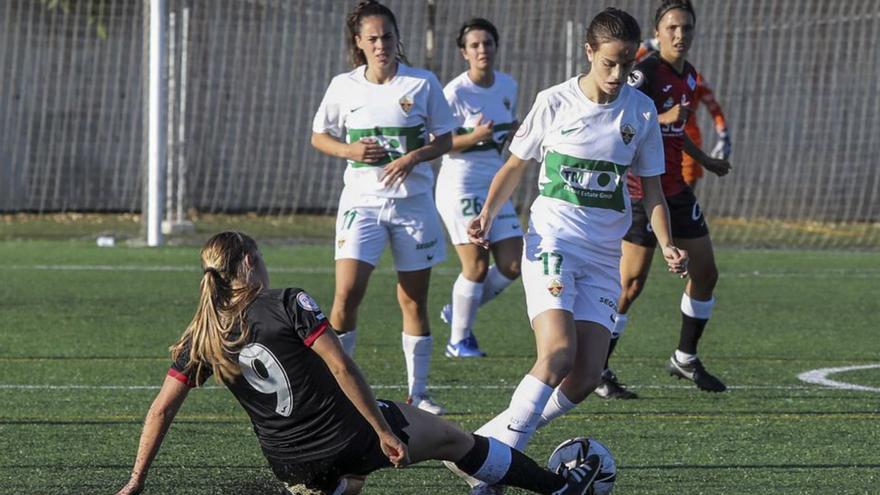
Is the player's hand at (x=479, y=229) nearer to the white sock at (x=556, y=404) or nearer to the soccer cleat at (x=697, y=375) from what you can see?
the white sock at (x=556, y=404)

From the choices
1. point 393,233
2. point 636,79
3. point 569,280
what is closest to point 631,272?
point 636,79

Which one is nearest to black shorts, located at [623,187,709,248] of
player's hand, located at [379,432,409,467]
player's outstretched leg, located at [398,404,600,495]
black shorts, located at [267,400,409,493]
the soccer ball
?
the soccer ball

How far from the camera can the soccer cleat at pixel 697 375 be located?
7.86 m

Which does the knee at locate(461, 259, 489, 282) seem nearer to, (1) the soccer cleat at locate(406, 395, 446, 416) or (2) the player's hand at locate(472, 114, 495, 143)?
(2) the player's hand at locate(472, 114, 495, 143)

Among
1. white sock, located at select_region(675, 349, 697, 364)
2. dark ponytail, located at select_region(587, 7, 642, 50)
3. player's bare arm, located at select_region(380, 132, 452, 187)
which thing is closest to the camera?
dark ponytail, located at select_region(587, 7, 642, 50)

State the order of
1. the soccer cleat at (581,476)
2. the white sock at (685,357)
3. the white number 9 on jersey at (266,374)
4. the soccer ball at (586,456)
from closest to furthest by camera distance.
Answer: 1. the white number 9 on jersey at (266,374)
2. the soccer cleat at (581,476)
3. the soccer ball at (586,456)
4. the white sock at (685,357)

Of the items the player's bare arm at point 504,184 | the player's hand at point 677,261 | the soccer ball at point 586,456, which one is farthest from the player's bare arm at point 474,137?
the soccer ball at point 586,456

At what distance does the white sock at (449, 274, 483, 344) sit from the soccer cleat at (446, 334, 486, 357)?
0.08 feet

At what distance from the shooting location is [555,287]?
18.2 ft

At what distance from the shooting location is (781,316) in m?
11.1

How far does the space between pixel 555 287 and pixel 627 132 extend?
683 millimetres

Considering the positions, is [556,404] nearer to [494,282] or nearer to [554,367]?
[554,367]

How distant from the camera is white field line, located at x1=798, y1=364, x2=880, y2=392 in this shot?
792 centimetres

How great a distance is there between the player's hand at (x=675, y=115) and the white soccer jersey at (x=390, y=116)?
42.8 inches
